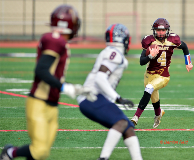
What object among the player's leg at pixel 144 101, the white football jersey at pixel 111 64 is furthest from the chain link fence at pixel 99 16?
the white football jersey at pixel 111 64

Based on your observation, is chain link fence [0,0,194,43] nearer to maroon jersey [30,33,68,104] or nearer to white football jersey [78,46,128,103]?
white football jersey [78,46,128,103]

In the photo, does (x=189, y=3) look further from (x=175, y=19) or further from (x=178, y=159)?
(x=178, y=159)

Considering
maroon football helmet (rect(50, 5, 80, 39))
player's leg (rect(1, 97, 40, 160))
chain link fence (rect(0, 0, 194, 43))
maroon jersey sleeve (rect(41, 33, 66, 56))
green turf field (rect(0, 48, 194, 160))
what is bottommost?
green turf field (rect(0, 48, 194, 160))

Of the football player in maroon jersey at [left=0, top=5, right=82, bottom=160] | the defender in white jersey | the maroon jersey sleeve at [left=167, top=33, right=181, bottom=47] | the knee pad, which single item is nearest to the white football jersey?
the defender in white jersey

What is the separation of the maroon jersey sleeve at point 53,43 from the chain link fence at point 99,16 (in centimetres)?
3087

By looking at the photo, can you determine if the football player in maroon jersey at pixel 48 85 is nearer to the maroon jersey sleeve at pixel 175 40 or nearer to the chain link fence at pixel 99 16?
the maroon jersey sleeve at pixel 175 40

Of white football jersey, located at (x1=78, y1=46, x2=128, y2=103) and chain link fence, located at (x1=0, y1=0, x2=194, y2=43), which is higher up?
chain link fence, located at (x1=0, y1=0, x2=194, y2=43)

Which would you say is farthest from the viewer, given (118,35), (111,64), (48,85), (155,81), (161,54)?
(161,54)

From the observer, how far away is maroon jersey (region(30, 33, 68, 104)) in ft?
12.4

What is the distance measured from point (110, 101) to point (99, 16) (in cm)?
3295

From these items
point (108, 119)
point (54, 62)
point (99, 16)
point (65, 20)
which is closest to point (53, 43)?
point (54, 62)

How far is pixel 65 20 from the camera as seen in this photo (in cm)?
400

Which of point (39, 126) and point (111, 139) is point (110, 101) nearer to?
point (111, 139)

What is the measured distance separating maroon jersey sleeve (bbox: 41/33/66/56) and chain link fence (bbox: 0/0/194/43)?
101ft
